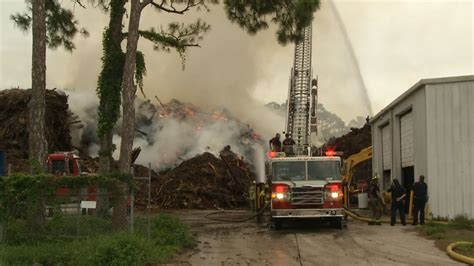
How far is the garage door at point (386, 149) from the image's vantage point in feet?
79.9

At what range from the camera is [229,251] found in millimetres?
12000

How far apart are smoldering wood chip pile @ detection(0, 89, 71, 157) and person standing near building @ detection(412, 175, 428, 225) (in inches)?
741

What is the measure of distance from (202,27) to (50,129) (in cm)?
1639

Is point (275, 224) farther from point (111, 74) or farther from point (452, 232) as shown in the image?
point (111, 74)

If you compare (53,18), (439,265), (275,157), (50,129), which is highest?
(53,18)

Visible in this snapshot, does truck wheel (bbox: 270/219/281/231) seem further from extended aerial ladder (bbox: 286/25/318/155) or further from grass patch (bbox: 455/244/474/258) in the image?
grass patch (bbox: 455/244/474/258)

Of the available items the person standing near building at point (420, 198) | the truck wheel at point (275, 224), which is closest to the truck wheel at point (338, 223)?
the truck wheel at point (275, 224)

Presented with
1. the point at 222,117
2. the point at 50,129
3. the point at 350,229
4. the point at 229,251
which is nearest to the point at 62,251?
the point at 229,251

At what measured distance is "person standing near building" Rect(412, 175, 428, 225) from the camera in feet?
54.0

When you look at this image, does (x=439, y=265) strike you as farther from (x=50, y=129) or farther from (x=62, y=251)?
(x=50, y=129)

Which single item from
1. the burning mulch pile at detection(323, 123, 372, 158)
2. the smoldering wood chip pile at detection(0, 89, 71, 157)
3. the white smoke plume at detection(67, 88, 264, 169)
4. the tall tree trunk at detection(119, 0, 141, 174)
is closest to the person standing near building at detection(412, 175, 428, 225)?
the tall tree trunk at detection(119, 0, 141, 174)

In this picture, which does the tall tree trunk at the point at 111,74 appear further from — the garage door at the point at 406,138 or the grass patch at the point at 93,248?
the garage door at the point at 406,138

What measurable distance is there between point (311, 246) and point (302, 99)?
380 inches

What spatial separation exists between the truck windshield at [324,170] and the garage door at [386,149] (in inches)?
352
